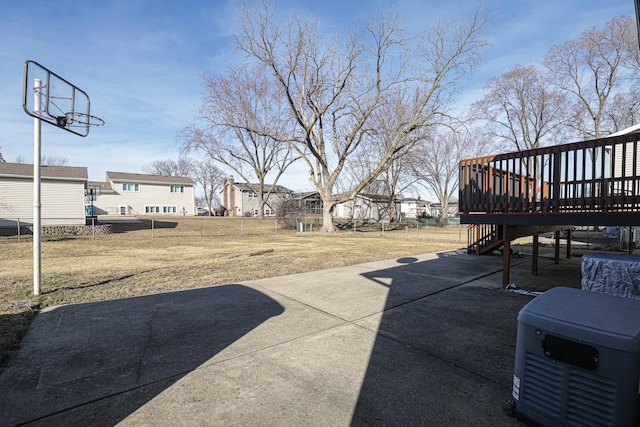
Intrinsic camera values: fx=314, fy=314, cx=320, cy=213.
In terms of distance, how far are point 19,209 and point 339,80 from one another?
21601 millimetres

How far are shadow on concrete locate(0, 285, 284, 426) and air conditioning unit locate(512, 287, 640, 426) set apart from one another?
2846 millimetres

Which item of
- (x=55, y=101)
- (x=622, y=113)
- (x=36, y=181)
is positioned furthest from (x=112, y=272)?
(x=622, y=113)

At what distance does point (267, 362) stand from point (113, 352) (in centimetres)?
170

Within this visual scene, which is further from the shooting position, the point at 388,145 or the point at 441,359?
the point at 388,145

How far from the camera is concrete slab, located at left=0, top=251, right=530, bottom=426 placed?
239cm

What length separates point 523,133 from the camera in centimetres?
3192

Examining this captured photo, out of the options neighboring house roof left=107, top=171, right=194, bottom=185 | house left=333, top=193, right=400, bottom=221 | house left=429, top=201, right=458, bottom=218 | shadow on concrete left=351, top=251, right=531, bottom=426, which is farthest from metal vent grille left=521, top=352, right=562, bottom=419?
house left=429, top=201, right=458, bottom=218

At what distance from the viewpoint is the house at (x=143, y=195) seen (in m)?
45.5

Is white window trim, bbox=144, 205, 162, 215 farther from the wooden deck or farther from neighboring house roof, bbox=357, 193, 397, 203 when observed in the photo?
the wooden deck

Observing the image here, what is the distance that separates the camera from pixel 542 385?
2.14 m

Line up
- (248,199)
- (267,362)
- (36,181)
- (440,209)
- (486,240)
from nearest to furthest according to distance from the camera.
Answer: (267,362) → (36,181) → (486,240) → (248,199) → (440,209)

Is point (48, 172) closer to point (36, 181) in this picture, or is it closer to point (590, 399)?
point (36, 181)

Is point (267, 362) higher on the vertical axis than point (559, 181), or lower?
lower

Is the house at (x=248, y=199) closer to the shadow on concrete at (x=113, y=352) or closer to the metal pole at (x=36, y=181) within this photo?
the metal pole at (x=36, y=181)
